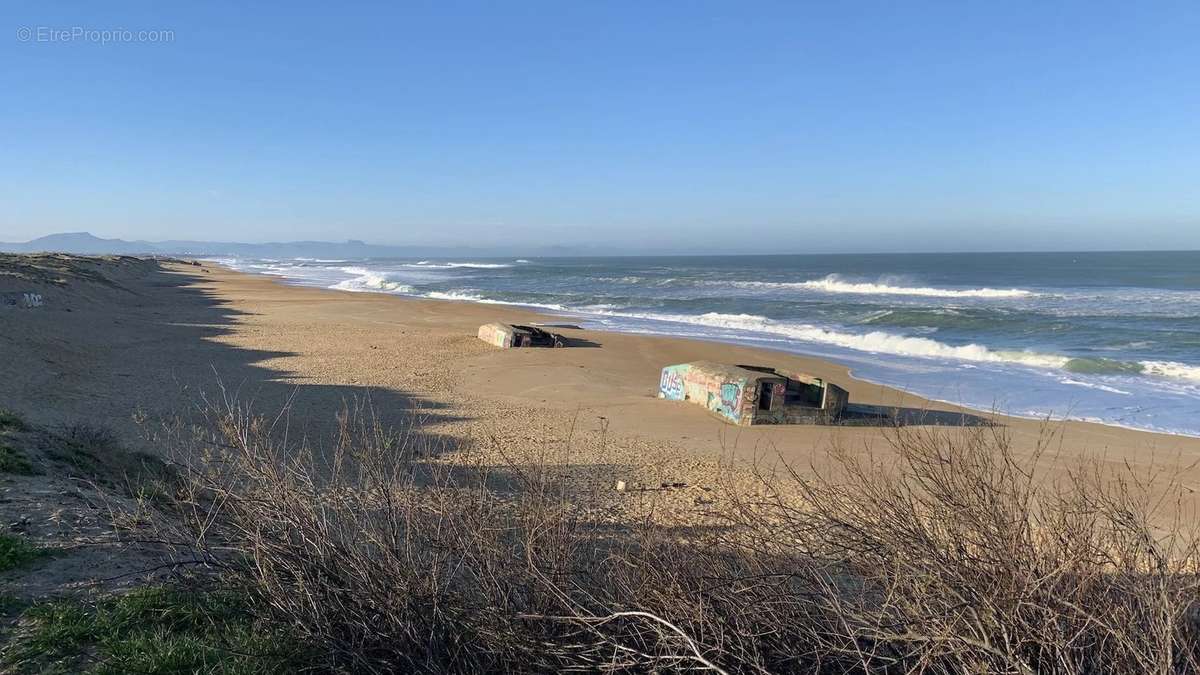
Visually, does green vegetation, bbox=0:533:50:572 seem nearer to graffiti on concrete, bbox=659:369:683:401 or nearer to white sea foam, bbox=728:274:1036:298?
graffiti on concrete, bbox=659:369:683:401

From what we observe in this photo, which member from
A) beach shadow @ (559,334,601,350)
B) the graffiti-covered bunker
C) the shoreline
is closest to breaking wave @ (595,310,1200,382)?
the shoreline

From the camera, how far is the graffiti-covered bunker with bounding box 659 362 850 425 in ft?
43.3

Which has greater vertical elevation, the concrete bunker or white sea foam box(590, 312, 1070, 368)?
the concrete bunker

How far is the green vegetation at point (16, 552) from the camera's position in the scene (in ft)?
13.7

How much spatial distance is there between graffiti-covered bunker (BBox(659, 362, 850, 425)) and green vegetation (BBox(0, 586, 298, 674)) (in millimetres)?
10704

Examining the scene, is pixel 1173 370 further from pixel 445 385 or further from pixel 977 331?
pixel 445 385

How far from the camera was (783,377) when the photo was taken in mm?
13773

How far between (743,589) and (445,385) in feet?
45.8

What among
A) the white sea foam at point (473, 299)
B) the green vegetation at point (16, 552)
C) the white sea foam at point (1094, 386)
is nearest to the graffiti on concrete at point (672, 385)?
the white sea foam at point (1094, 386)

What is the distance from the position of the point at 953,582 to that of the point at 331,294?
47889 mm

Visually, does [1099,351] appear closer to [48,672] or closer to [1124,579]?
[1124,579]

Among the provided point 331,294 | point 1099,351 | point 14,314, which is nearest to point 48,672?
point 14,314

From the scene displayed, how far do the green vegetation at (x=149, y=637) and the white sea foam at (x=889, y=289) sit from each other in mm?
53029

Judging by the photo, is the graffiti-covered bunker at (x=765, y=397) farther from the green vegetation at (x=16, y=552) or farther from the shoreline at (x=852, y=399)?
the green vegetation at (x=16, y=552)
